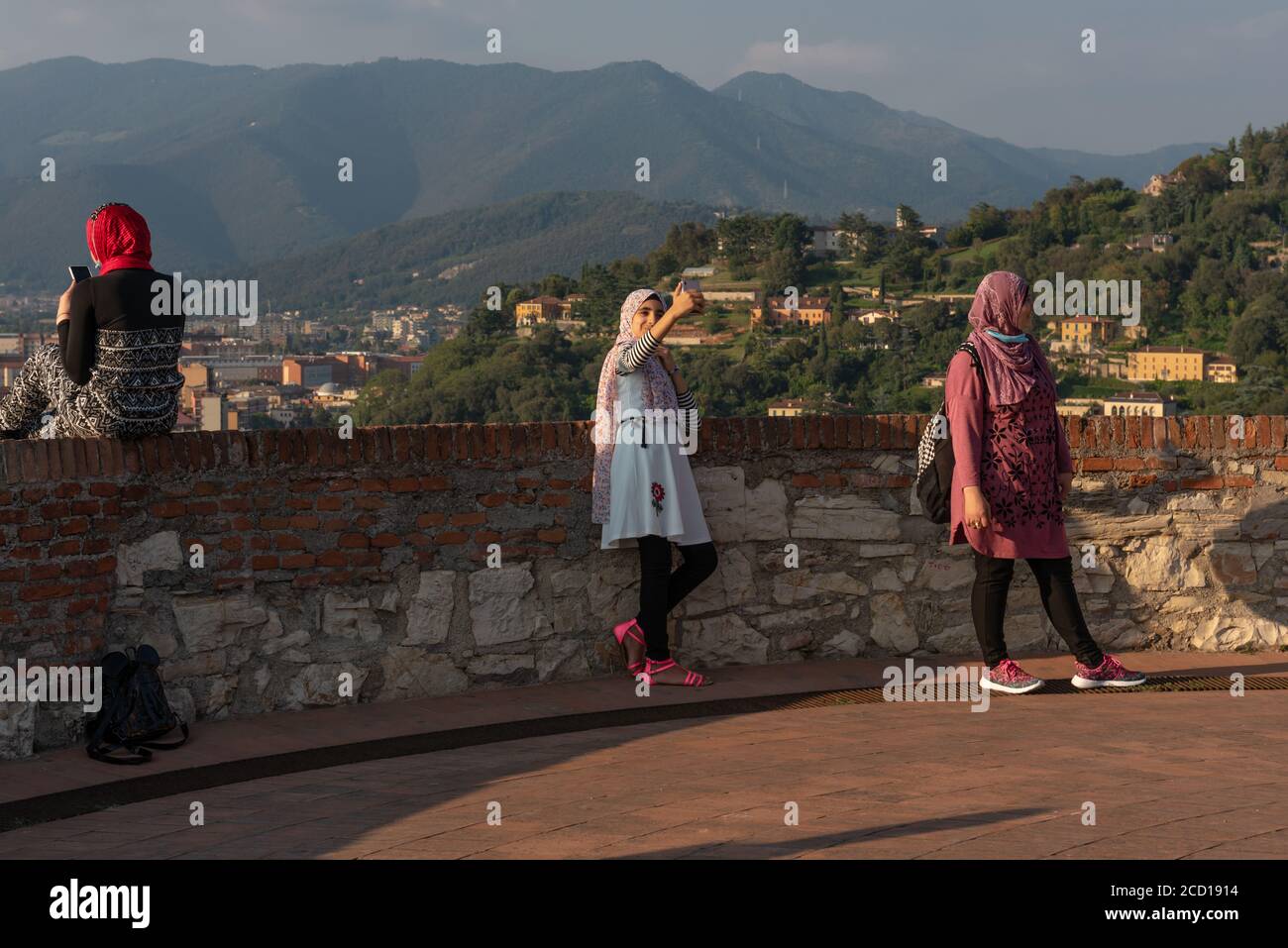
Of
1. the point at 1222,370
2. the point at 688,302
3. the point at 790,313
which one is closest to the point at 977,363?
the point at 688,302

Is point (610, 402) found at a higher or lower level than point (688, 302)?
lower

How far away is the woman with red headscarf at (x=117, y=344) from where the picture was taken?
194 inches

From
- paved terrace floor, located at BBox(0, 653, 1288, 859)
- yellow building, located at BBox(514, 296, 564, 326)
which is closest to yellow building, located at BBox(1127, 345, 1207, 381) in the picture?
yellow building, located at BBox(514, 296, 564, 326)

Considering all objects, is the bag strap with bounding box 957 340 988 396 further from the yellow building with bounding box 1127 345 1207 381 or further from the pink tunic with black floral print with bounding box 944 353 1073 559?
the yellow building with bounding box 1127 345 1207 381

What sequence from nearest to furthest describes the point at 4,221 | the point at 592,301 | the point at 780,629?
the point at 780,629 < the point at 592,301 < the point at 4,221

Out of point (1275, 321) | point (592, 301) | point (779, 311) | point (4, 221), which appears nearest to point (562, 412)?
point (592, 301)

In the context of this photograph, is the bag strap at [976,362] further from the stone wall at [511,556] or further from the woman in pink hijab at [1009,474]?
the stone wall at [511,556]

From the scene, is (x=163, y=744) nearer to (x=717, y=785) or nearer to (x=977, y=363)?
(x=717, y=785)

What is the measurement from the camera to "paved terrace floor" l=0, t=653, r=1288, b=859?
352 centimetres

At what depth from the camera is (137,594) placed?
5.07 meters

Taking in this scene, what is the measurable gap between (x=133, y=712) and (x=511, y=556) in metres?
1.57

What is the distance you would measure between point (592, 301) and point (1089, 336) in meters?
20.1

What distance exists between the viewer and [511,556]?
5789 mm

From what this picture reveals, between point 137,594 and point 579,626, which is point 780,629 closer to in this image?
point 579,626
